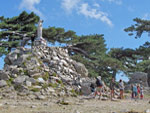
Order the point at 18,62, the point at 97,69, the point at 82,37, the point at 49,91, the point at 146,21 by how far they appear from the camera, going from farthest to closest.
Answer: the point at 82,37 < the point at 146,21 < the point at 97,69 < the point at 18,62 < the point at 49,91

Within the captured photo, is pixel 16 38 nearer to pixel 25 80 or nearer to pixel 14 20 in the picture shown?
pixel 14 20

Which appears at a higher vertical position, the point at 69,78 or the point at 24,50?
the point at 24,50

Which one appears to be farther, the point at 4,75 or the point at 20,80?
the point at 4,75

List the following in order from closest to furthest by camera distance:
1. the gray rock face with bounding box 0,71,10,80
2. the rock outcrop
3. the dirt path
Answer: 1. the dirt path
2. the rock outcrop
3. the gray rock face with bounding box 0,71,10,80

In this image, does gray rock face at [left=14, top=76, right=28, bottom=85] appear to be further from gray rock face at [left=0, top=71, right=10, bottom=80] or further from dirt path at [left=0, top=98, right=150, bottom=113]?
dirt path at [left=0, top=98, right=150, bottom=113]

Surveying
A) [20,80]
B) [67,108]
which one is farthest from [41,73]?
[67,108]

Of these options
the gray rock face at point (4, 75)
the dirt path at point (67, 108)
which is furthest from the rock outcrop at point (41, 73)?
the dirt path at point (67, 108)

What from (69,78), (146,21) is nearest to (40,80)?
(69,78)

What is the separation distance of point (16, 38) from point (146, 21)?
55.2 feet

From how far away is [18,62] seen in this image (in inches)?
660

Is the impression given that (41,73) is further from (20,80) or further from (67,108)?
(67,108)

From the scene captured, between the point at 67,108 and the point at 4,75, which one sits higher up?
the point at 4,75

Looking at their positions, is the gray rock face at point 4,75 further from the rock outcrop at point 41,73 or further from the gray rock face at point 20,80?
the gray rock face at point 20,80

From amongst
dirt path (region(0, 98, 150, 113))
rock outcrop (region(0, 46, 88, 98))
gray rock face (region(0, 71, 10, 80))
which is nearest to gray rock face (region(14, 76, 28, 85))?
rock outcrop (region(0, 46, 88, 98))
